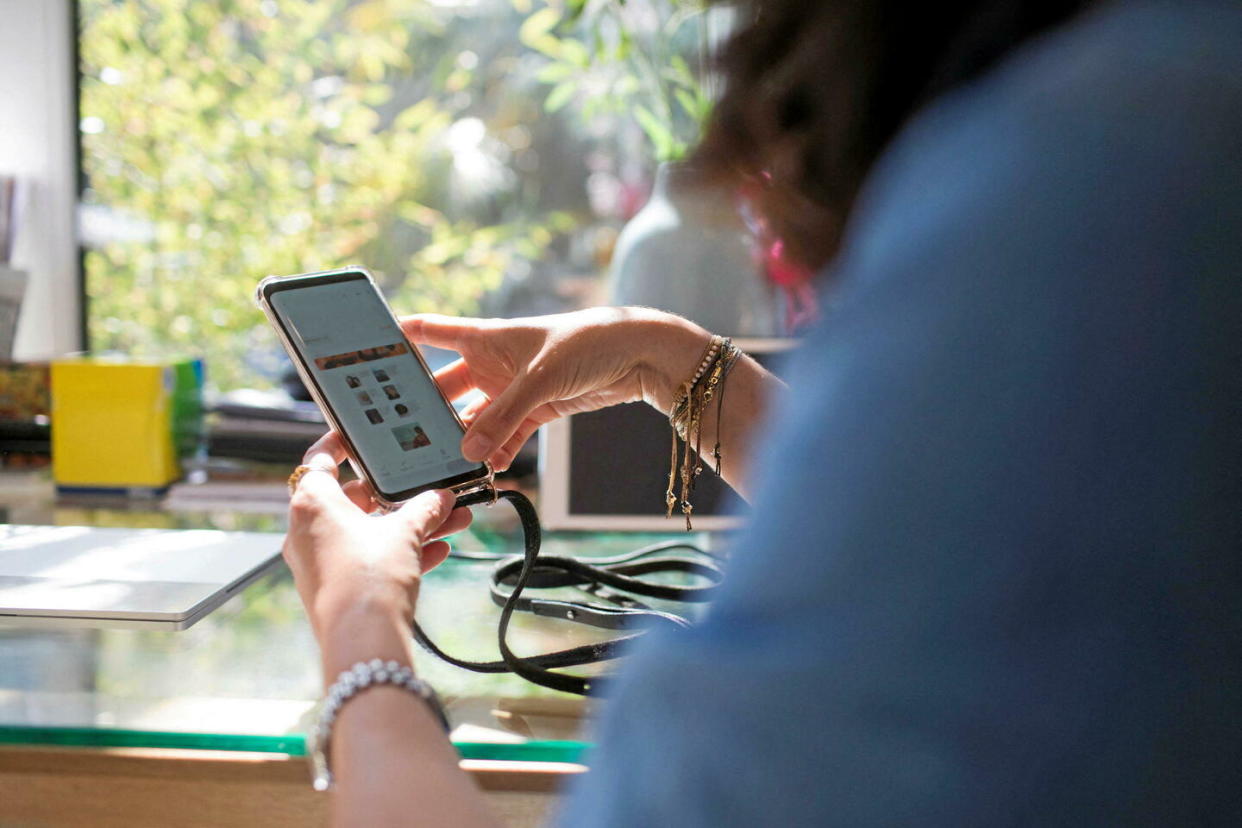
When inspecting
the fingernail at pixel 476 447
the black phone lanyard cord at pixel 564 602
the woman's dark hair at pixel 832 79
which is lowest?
the black phone lanyard cord at pixel 564 602

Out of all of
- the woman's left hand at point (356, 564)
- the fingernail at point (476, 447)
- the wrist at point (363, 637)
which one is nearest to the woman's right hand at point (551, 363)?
the fingernail at point (476, 447)

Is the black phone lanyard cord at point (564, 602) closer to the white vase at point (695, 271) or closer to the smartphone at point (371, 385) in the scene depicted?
the smartphone at point (371, 385)

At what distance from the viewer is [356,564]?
1.69 ft

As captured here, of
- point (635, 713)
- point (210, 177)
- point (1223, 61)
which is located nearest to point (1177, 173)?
point (1223, 61)

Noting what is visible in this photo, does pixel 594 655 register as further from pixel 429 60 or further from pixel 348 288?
pixel 429 60

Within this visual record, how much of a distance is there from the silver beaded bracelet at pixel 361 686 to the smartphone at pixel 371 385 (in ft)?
0.85

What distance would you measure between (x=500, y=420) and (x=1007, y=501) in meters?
0.48

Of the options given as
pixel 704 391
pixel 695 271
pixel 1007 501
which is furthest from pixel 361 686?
pixel 695 271

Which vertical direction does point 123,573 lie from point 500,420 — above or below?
below

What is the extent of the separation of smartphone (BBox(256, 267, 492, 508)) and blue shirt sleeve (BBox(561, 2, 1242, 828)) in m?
0.44

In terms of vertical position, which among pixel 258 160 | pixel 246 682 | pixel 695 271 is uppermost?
pixel 258 160

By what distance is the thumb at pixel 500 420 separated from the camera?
2.35 feet

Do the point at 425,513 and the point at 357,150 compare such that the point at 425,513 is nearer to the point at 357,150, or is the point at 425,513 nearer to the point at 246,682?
the point at 246,682

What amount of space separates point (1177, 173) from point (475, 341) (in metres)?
0.60
